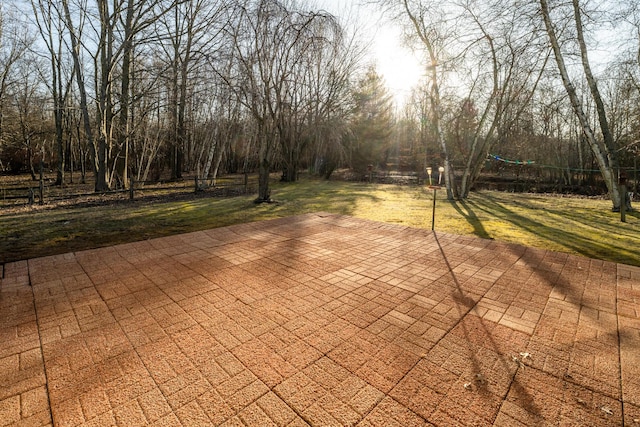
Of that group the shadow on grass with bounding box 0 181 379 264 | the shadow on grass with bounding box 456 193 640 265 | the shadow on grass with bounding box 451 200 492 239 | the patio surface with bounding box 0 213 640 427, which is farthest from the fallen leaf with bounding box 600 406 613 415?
the shadow on grass with bounding box 0 181 379 264

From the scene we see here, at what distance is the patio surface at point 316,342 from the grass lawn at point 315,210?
1.10 m

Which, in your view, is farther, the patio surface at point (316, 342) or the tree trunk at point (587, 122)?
the tree trunk at point (587, 122)

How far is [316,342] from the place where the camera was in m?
2.37

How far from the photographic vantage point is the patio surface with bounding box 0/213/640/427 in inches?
68.2

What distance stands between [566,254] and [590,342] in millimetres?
3079

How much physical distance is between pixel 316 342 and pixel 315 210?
21.3 ft

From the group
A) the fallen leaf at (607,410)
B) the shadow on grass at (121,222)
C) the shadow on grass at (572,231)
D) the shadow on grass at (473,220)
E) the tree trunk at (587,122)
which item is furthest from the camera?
the tree trunk at (587,122)

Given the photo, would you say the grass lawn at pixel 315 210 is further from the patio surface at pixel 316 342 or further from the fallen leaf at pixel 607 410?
the fallen leaf at pixel 607 410

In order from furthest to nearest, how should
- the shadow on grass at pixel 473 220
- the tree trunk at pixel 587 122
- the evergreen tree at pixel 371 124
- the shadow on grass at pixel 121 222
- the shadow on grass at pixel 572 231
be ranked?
the evergreen tree at pixel 371 124, the tree trunk at pixel 587 122, the shadow on grass at pixel 473 220, the shadow on grass at pixel 572 231, the shadow on grass at pixel 121 222

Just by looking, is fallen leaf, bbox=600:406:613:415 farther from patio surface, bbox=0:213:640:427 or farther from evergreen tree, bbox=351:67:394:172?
evergreen tree, bbox=351:67:394:172

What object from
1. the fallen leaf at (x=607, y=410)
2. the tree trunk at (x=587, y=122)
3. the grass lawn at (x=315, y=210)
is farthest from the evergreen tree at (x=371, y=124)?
the fallen leaf at (x=607, y=410)

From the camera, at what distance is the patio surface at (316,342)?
1.73m

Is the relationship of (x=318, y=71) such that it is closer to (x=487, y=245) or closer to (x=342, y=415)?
(x=487, y=245)

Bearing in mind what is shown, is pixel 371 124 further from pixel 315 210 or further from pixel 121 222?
pixel 121 222
